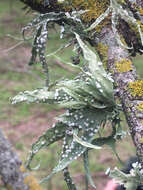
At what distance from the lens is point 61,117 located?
85 centimetres

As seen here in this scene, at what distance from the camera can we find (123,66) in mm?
851

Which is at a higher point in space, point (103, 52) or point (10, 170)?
point (103, 52)

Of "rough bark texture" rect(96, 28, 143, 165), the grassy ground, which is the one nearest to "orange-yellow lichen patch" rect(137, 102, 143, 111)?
"rough bark texture" rect(96, 28, 143, 165)

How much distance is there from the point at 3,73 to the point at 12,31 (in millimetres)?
2395

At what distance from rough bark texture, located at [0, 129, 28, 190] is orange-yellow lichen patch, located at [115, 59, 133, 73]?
16.9 inches

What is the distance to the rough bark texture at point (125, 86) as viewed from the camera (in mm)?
781

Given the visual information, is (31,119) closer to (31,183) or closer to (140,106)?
(31,183)

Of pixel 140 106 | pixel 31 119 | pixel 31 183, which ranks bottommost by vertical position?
pixel 31 119

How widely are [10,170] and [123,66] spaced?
0.45m

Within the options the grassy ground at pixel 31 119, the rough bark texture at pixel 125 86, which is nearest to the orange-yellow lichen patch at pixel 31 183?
the rough bark texture at pixel 125 86

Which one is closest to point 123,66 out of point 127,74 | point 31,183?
point 127,74

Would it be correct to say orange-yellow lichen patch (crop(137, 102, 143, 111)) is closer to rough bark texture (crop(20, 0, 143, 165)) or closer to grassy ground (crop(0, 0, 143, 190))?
rough bark texture (crop(20, 0, 143, 165))

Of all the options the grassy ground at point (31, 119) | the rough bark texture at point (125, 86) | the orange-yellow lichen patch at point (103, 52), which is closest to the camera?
the rough bark texture at point (125, 86)

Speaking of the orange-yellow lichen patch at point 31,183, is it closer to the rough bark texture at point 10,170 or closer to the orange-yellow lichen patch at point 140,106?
the rough bark texture at point 10,170
